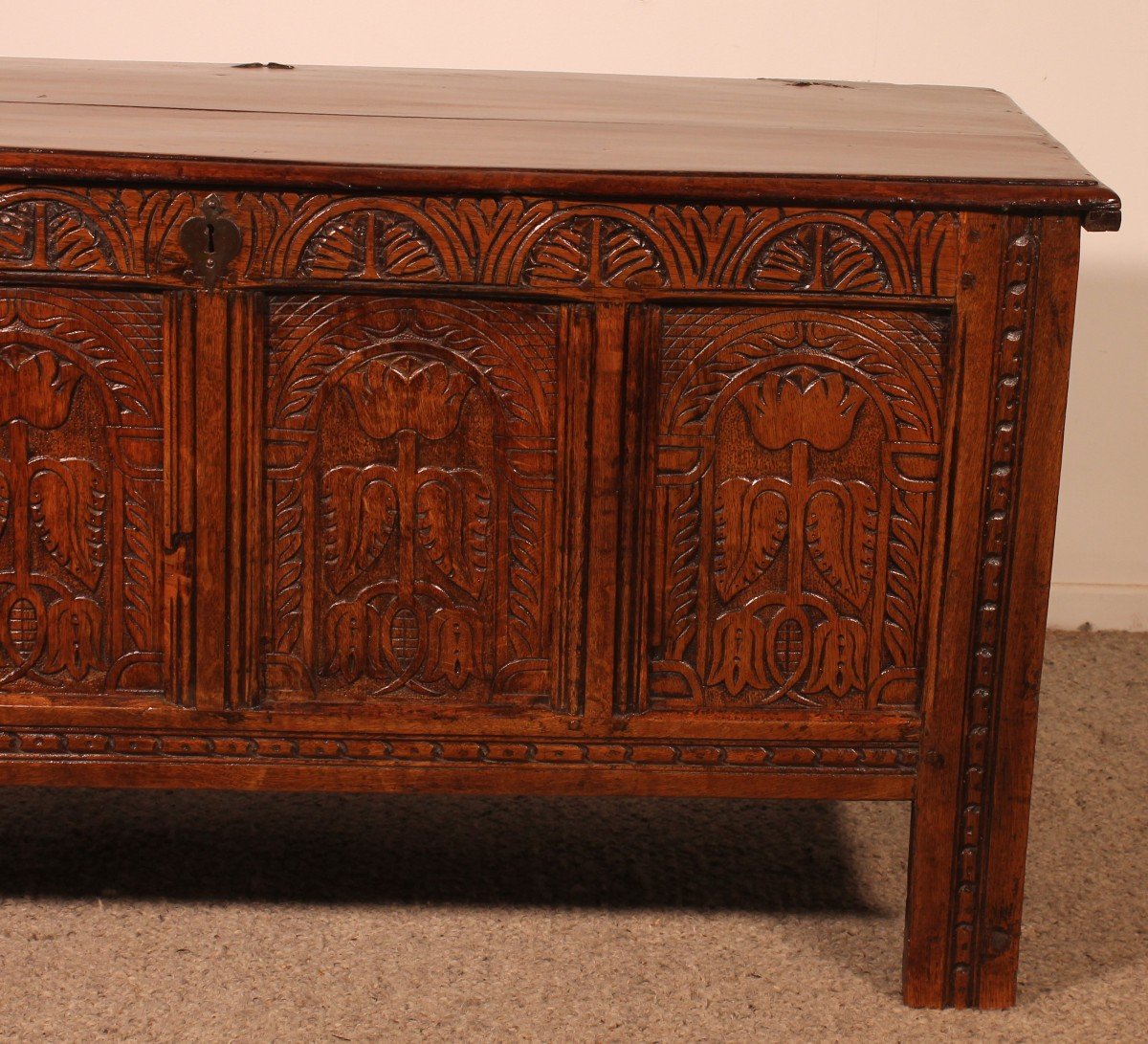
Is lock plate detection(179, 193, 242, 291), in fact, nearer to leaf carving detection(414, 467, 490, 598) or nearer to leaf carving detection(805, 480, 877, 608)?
leaf carving detection(414, 467, 490, 598)

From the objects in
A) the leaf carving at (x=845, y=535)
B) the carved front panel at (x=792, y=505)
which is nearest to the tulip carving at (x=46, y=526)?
the carved front panel at (x=792, y=505)

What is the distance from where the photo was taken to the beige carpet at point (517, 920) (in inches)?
75.7

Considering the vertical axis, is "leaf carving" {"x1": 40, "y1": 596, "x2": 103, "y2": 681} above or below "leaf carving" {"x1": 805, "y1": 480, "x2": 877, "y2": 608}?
below

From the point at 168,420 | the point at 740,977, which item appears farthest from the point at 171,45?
the point at 740,977

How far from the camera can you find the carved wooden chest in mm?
1766

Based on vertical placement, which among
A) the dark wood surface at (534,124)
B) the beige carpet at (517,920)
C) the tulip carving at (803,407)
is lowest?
the beige carpet at (517,920)

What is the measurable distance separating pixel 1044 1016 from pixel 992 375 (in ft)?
2.29

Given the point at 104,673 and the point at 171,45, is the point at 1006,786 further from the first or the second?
the point at 171,45

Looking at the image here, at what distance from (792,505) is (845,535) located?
0.20 ft

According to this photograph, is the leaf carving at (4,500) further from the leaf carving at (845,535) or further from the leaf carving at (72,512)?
the leaf carving at (845,535)

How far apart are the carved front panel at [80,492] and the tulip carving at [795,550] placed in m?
0.58

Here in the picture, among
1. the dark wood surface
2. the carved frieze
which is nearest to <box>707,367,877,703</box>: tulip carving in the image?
the carved frieze

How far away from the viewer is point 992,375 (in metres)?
1.79

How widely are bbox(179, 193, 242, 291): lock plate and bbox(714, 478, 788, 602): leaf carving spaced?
541mm
